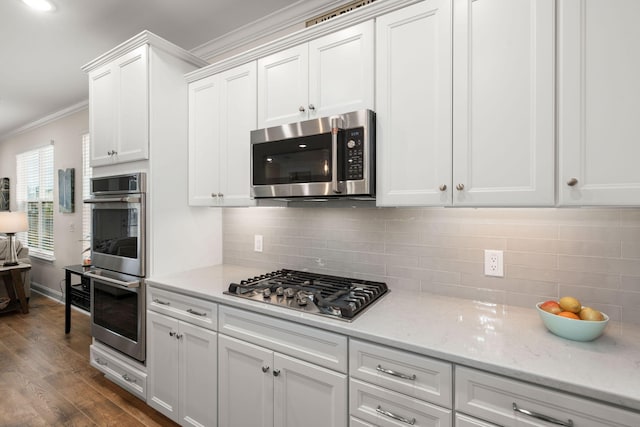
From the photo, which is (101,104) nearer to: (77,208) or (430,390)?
(77,208)

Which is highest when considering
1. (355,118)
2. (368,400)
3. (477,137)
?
(355,118)

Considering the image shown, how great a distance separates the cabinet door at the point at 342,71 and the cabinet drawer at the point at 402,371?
1.14 meters

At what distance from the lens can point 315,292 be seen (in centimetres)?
166

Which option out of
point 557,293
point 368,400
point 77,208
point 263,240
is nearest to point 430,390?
point 368,400

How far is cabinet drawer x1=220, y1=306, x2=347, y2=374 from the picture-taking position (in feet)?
4.46

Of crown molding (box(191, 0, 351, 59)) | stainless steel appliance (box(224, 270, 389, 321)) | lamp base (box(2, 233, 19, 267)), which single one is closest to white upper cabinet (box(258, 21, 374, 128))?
crown molding (box(191, 0, 351, 59))

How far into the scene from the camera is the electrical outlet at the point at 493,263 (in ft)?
5.23

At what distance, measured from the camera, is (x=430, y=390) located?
45.3 inches

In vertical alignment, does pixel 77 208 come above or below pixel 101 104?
below

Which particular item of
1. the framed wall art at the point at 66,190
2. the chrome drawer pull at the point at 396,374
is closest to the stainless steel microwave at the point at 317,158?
the chrome drawer pull at the point at 396,374

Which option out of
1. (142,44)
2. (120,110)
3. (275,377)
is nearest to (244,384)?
(275,377)

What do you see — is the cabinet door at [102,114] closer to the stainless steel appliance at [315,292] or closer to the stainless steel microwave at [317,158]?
the stainless steel microwave at [317,158]

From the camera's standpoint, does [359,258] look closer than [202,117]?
Yes

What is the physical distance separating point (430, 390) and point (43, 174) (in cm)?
628
